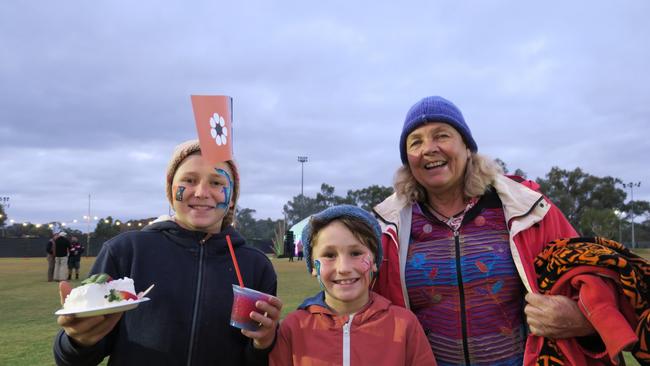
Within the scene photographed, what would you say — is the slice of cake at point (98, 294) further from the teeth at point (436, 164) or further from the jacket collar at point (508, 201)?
the teeth at point (436, 164)

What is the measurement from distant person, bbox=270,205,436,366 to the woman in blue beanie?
10.2 inches

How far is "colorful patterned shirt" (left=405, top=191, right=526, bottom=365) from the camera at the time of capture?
253 centimetres

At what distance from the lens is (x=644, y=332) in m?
2.03

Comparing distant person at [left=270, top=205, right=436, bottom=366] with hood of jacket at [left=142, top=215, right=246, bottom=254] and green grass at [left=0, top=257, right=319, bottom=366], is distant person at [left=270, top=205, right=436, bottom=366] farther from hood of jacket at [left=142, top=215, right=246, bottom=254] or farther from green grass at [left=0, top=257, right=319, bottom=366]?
green grass at [left=0, top=257, right=319, bottom=366]

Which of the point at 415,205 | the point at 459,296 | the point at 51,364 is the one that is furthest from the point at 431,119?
the point at 51,364

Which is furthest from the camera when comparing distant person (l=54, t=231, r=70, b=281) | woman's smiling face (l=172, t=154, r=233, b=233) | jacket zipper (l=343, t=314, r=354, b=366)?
distant person (l=54, t=231, r=70, b=281)

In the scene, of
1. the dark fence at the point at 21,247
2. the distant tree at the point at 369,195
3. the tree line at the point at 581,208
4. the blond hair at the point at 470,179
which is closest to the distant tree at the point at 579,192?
the tree line at the point at 581,208

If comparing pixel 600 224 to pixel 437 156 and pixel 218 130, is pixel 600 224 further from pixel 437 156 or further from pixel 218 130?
pixel 218 130

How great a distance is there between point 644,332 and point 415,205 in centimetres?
131

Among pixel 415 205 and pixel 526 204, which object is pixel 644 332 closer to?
pixel 526 204

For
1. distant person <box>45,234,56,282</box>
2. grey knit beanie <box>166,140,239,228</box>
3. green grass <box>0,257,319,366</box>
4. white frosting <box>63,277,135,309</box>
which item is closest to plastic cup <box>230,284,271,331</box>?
white frosting <box>63,277,135,309</box>

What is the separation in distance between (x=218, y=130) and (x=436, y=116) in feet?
4.01

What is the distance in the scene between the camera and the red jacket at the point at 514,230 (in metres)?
2.53

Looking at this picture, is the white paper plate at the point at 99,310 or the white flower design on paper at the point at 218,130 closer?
the white paper plate at the point at 99,310
